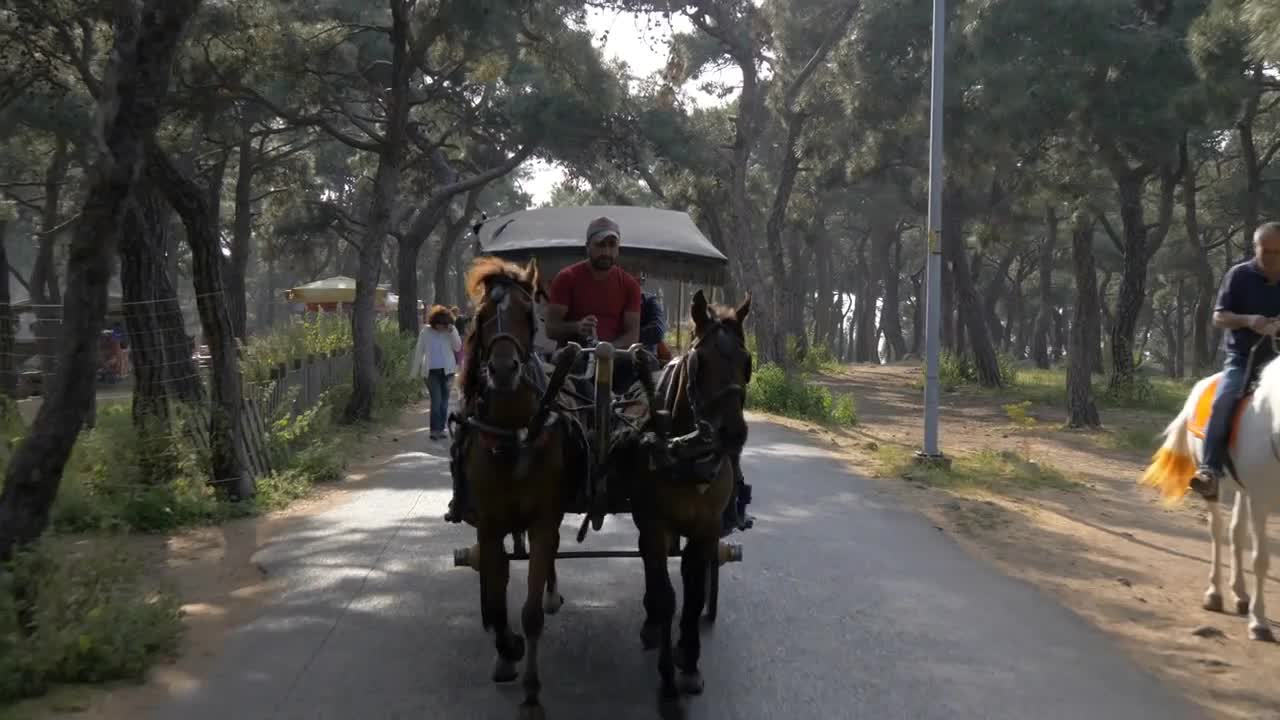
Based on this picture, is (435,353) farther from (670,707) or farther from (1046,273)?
(1046,273)

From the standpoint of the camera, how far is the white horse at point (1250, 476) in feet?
22.6

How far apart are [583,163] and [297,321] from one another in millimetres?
7597

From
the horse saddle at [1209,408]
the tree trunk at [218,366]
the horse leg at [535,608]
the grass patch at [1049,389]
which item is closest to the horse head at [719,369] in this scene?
the horse leg at [535,608]

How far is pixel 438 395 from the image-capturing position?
16125 millimetres

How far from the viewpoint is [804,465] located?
14.3 metres

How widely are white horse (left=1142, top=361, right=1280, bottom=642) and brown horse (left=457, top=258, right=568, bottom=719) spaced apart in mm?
4342

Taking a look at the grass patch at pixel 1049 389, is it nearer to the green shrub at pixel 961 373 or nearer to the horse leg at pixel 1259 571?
the green shrub at pixel 961 373

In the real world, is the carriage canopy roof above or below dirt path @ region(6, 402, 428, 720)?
above

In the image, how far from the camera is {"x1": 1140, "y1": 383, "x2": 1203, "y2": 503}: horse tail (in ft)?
25.9

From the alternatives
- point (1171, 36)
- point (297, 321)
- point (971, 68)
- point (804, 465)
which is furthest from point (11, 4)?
point (1171, 36)

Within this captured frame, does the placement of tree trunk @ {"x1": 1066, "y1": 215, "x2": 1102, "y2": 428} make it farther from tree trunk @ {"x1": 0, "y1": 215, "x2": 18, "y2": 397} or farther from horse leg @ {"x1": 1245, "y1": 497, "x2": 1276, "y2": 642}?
tree trunk @ {"x1": 0, "y1": 215, "x2": 18, "y2": 397}

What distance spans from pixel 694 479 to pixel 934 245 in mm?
9350

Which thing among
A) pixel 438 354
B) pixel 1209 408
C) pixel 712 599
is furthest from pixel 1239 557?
pixel 438 354

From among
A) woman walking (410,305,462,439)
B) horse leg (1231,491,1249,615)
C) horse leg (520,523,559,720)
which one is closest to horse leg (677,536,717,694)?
horse leg (520,523,559,720)
